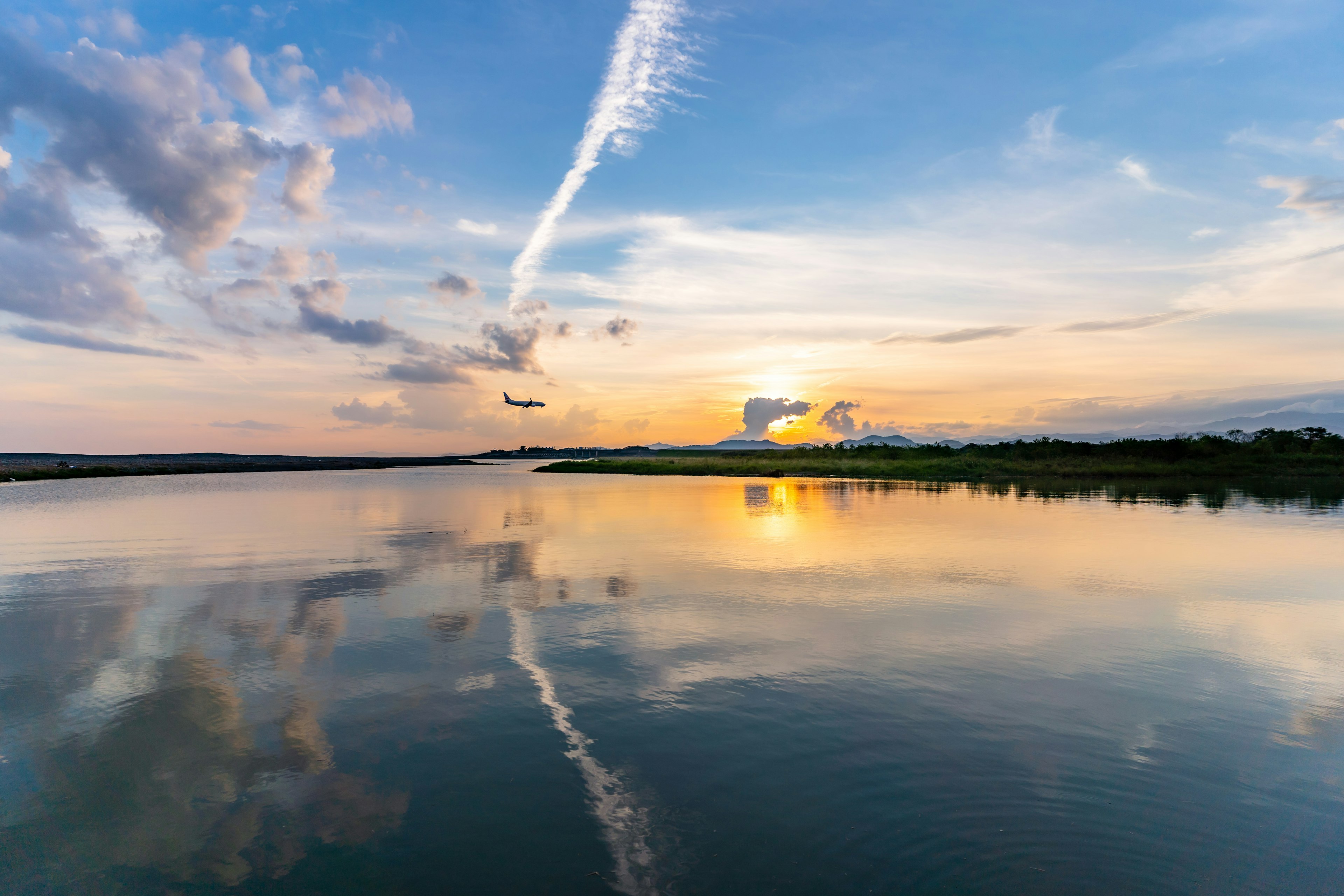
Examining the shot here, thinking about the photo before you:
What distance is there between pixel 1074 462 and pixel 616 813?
104m

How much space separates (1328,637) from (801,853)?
14.7 meters

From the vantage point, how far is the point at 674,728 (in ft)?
29.8

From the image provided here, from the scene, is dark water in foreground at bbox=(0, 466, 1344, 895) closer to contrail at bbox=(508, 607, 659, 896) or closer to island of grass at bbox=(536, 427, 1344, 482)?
contrail at bbox=(508, 607, 659, 896)

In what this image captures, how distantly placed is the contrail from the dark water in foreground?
5 cm

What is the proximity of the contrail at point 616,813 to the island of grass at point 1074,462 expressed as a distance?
79858 millimetres

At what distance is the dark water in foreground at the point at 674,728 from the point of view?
6.27 metres

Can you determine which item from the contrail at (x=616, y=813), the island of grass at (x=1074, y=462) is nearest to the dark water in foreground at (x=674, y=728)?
the contrail at (x=616, y=813)

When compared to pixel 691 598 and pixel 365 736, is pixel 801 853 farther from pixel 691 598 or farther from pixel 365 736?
pixel 691 598

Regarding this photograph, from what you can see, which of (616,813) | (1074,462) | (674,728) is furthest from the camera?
(1074,462)

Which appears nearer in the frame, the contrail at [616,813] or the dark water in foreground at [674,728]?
the contrail at [616,813]

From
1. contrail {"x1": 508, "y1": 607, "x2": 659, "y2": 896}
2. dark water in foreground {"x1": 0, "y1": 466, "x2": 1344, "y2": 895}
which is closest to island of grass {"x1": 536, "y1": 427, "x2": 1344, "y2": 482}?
dark water in foreground {"x1": 0, "y1": 466, "x2": 1344, "y2": 895}

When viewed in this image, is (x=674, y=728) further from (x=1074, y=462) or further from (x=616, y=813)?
(x=1074, y=462)

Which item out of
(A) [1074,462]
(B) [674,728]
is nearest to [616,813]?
(B) [674,728]

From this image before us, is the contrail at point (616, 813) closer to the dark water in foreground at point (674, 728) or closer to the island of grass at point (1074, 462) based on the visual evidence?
the dark water in foreground at point (674, 728)
